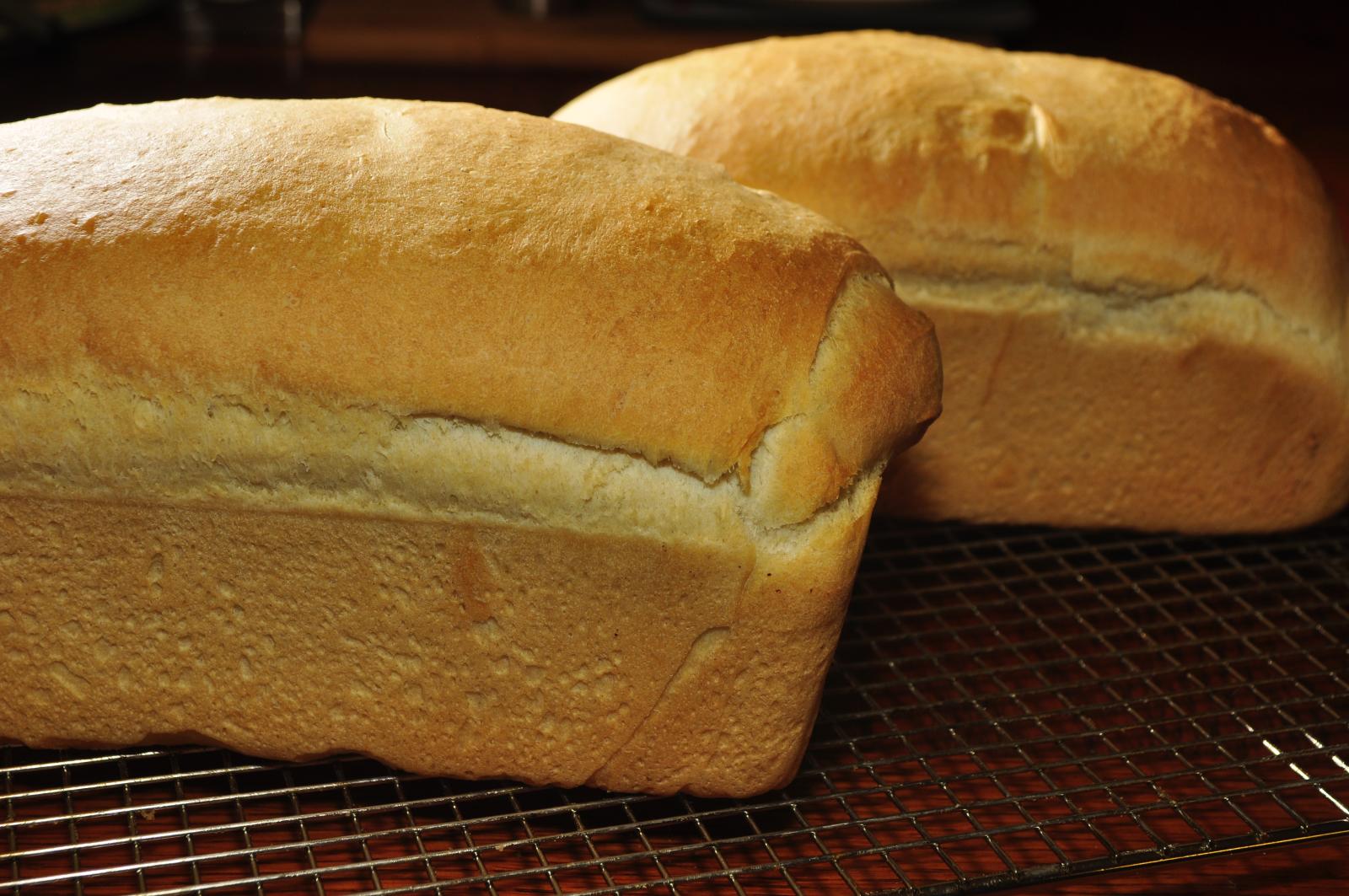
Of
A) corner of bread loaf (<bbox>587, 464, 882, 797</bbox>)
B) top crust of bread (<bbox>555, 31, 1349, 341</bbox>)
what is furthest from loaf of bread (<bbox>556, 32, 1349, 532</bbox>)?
corner of bread loaf (<bbox>587, 464, 882, 797</bbox>)

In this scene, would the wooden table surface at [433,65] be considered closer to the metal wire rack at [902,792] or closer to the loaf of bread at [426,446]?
the metal wire rack at [902,792]

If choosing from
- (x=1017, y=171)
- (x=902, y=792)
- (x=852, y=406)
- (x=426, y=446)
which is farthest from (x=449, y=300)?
(x=1017, y=171)

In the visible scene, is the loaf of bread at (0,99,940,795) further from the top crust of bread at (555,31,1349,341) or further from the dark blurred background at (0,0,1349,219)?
the dark blurred background at (0,0,1349,219)

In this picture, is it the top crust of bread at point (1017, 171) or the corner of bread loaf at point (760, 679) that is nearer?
the corner of bread loaf at point (760, 679)

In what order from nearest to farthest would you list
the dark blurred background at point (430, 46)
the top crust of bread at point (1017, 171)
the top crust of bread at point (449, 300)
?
the top crust of bread at point (449, 300), the top crust of bread at point (1017, 171), the dark blurred background at point (430, 46)

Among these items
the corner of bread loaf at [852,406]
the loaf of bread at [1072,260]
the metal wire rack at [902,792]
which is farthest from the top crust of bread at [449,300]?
the loaf of bread at [1072,260]

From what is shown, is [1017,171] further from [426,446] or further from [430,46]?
[430,46]
